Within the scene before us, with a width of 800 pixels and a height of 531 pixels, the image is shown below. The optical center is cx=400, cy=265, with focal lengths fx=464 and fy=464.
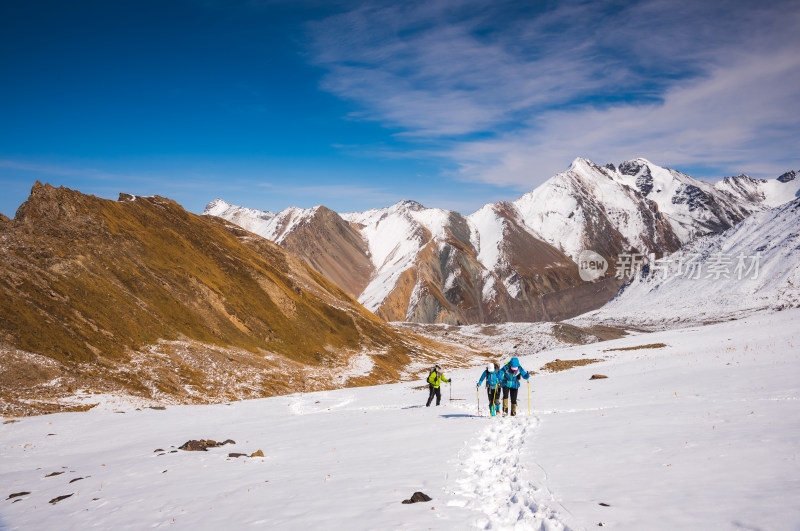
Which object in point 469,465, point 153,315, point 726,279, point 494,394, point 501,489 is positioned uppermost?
point 726,279

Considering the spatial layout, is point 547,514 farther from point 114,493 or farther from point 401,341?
point 401,341

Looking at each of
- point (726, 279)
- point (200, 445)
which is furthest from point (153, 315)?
point (726, 279)

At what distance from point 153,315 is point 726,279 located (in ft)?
400

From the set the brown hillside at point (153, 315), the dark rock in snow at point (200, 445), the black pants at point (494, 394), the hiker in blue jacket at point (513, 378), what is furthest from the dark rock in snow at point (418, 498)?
the brown hillside at point (153, 315)

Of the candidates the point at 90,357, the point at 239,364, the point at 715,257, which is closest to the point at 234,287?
the point at 239,364

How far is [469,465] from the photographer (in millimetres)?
11867

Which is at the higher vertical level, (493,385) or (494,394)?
(493,385)

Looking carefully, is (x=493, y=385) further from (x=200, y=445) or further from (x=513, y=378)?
(x=200, y=445)

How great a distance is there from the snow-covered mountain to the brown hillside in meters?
69.2

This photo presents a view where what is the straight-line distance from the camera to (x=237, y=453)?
1612 centimetres

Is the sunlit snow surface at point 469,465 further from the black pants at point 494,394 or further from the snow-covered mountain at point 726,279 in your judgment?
the snow-covered mountain at point 726,279

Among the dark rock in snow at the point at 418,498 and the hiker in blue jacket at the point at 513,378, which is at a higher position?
the hiker in blue jacket at the point at 513,378

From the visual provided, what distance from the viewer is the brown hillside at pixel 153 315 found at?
3597cm

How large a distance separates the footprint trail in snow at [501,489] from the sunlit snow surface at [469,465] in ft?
0.14
